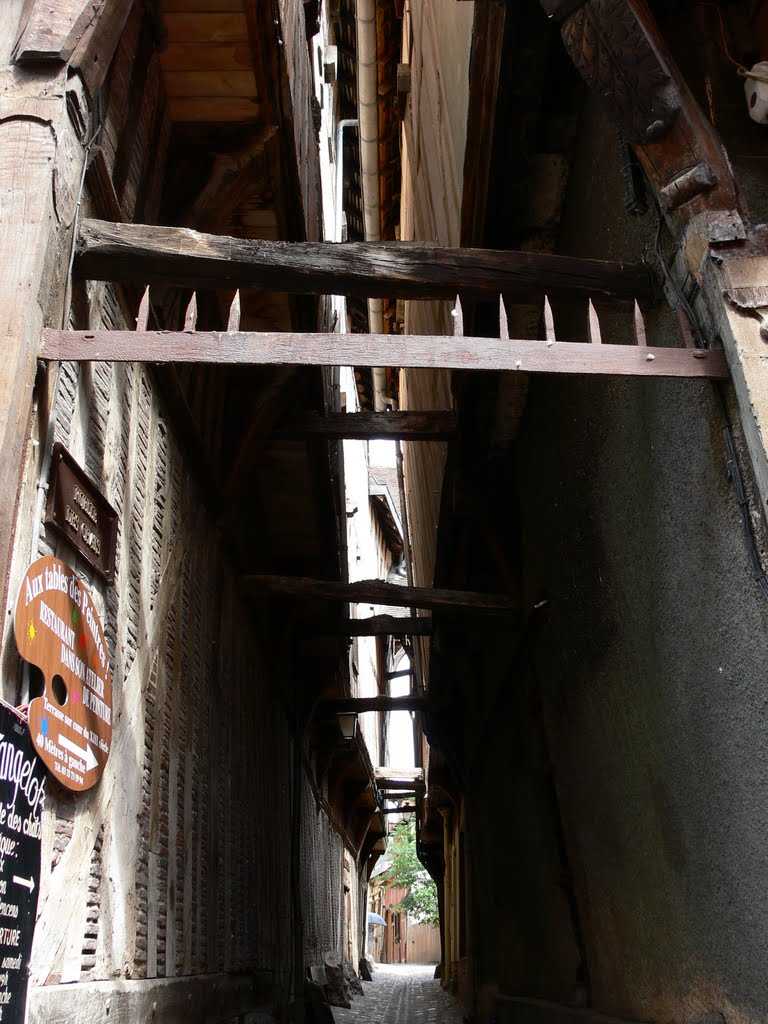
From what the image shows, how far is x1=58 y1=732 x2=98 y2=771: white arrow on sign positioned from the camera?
105 inches

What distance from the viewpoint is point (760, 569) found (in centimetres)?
265

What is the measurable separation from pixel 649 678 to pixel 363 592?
8.98 ft

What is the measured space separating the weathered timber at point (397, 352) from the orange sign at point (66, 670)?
2.26 ft

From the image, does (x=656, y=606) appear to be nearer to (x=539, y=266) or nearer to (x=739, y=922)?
(x=739, y=922)

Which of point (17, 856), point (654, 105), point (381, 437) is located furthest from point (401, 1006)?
point (654, 105)

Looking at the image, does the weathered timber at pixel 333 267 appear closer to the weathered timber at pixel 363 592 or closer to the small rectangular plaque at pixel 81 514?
the small rectangular plaque at pixel 81 514

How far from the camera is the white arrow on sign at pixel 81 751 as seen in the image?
266 cm

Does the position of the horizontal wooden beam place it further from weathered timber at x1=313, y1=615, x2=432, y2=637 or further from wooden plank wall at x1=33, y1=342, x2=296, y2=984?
wooden plank wall at x1=33, y1=342, x2=296, y2=984

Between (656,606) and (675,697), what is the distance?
38cm

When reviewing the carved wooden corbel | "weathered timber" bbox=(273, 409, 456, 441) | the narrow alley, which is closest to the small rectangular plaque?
the narrow alley

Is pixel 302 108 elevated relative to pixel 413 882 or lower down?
elevated

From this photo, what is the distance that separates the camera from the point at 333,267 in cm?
339

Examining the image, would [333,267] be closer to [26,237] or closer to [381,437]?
[26,237]

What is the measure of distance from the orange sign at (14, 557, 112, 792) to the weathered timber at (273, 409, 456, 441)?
2.91 m
